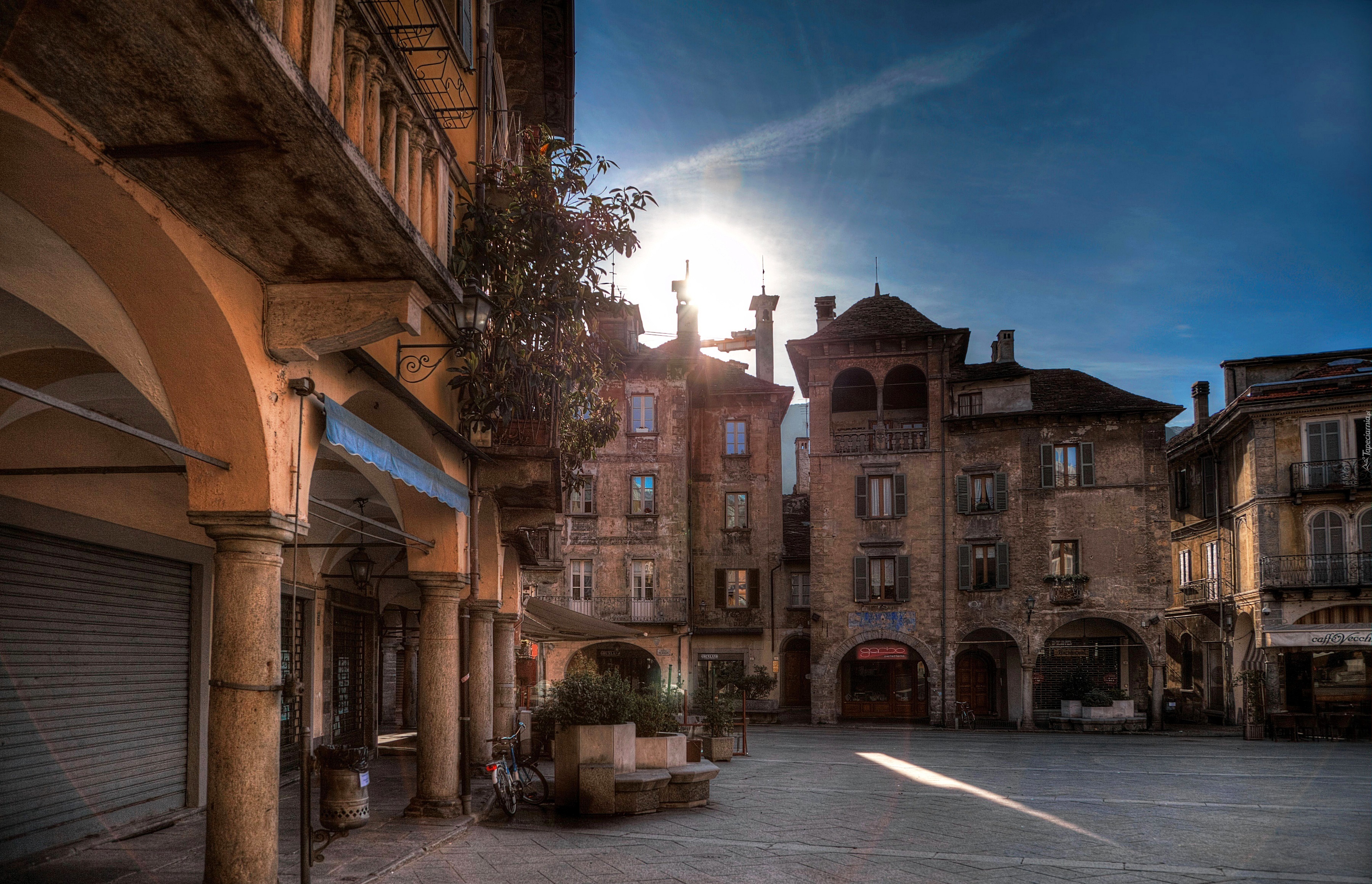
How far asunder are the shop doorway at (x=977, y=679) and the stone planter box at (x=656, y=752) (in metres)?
25.4

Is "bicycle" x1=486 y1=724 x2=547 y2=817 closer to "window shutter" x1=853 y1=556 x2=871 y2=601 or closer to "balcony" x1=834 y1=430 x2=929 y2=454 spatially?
Result: "window shutter" x1=853 y1=556 x2=871 y2=601

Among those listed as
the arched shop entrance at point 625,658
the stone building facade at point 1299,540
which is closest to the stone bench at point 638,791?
the stone building facade at point 1299,540

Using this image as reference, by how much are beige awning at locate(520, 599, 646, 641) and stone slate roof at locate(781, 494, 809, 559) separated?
15.5 metres

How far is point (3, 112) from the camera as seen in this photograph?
3.91 metres

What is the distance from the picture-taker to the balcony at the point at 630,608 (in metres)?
35.4

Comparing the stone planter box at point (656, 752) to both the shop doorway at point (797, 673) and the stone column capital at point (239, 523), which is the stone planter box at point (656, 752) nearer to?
the stone column capital at point (239, 523)

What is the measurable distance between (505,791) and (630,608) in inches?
971

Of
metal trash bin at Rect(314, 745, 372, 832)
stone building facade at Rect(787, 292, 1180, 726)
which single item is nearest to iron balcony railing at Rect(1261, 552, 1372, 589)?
stone building facade at Rect(787, 292, 1180, 726)

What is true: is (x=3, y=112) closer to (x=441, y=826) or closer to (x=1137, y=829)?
(x=441, y=826)

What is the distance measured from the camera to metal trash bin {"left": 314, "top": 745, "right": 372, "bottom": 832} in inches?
297

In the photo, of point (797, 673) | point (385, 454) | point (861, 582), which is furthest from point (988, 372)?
point (385, 454)

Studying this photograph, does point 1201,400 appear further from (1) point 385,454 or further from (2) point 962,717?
(1) point 385,454

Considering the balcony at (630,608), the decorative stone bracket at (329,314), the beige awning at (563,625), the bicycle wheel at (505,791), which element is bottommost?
the bicycle wheel at (505,791)

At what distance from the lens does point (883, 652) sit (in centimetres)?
3447
